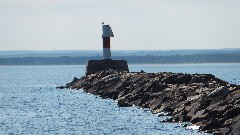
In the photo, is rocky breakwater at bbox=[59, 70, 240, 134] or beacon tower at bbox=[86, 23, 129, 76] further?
beacon tower at bbox=[86, 23, 129, 76]

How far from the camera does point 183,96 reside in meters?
37.0

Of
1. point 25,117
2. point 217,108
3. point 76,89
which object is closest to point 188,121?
point 217,108

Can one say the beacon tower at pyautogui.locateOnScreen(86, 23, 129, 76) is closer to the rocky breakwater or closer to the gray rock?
the rocky breakwater

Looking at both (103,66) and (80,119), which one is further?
(103,66)

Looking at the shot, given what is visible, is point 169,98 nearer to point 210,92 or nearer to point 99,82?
point 210,92

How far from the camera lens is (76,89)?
6544cm

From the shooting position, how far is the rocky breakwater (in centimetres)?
2853

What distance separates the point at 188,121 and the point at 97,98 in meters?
20.5

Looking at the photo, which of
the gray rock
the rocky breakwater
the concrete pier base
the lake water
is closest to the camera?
the rocky breakwater

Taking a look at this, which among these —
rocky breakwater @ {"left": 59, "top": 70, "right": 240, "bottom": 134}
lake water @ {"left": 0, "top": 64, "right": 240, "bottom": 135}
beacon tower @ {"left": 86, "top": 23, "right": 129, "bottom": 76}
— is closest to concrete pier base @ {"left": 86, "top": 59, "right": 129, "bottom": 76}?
beacon tower @ {"left": 86, "top": 23, "right": 129, "bottom": 76}
